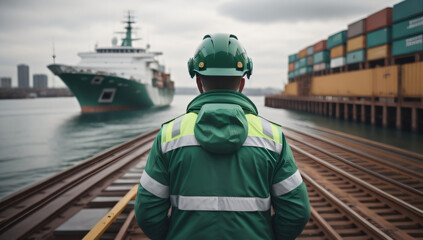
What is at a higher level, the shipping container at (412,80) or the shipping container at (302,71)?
the shipping container at (302,71)

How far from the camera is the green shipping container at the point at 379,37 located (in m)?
21.4

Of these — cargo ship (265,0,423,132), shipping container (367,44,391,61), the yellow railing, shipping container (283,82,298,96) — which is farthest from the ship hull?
the yellow railing

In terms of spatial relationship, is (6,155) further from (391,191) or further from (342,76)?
(342,76)

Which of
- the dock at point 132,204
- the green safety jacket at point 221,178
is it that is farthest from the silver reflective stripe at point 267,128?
the dock at point 132,204

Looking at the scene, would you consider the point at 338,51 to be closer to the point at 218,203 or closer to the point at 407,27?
the point at 407,27

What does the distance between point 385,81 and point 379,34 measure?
4.45m

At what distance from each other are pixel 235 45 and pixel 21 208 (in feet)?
17.7

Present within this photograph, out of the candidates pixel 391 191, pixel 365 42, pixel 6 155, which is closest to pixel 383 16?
pixel 365 42

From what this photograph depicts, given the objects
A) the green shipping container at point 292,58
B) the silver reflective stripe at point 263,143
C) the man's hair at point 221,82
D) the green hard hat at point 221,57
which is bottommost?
the silver reflective stripe at point 263,143

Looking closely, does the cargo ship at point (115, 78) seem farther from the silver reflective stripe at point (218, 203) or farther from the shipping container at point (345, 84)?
the silver reflective stripe at point (218, 203)

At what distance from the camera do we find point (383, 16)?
21.9 metres

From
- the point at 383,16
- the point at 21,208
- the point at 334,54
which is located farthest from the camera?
the point at 334,54

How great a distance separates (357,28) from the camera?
2506 centimetres

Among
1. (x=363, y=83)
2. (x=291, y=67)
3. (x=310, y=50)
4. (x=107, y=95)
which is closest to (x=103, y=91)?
(x=107, y=95)
